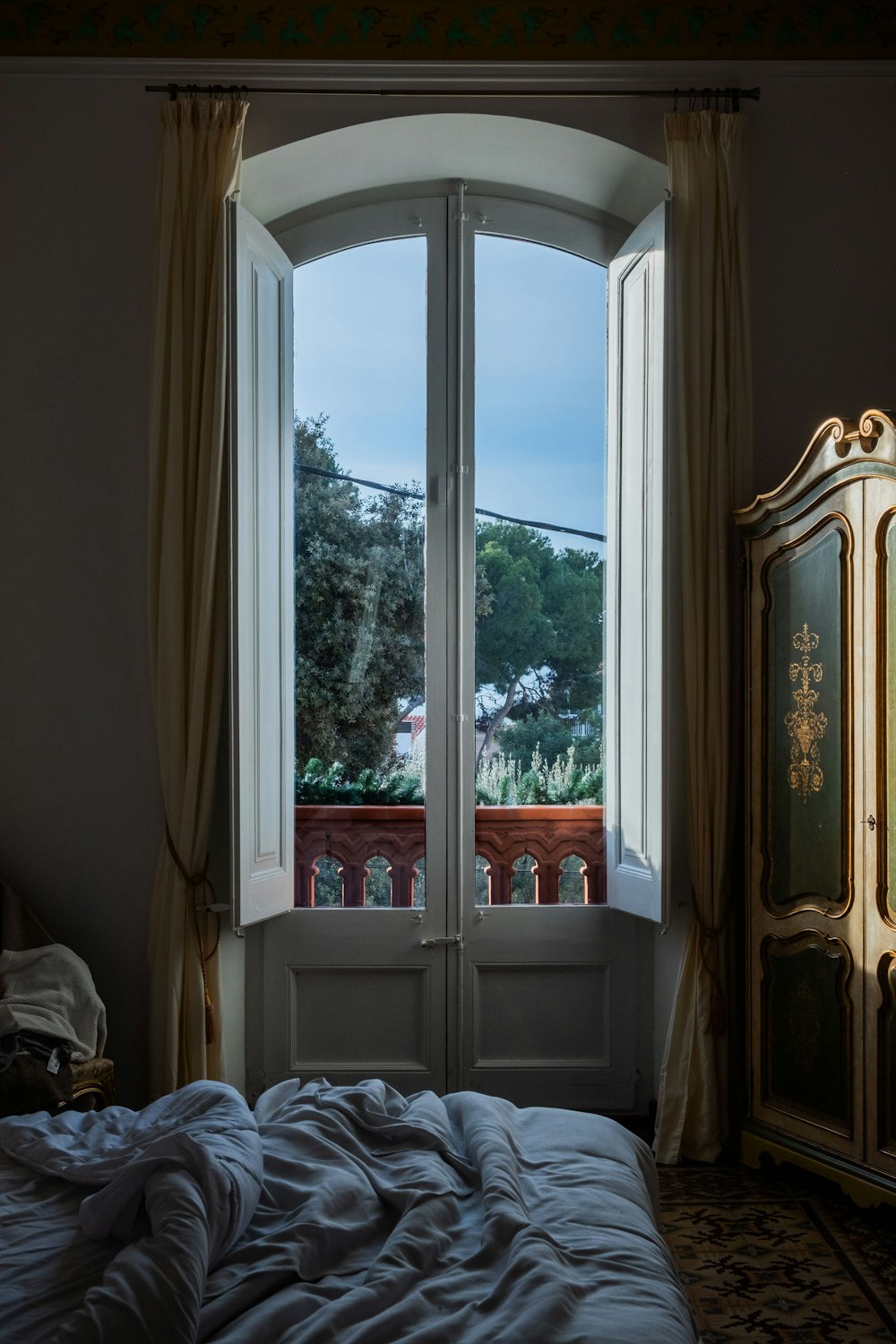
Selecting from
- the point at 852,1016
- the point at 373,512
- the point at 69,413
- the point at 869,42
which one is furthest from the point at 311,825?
the point at 869,42

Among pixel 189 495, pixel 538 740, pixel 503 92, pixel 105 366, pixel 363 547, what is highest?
pixel 503 92

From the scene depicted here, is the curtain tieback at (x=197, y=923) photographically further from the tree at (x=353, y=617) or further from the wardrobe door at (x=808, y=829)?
the wardrobe door at (x=808, y=829)

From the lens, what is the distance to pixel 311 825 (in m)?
3.41

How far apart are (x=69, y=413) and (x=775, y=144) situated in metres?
2.30

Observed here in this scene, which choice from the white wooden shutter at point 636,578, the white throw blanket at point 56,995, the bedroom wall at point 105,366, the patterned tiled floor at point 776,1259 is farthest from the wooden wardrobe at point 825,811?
the white throw blanket at point 56,995

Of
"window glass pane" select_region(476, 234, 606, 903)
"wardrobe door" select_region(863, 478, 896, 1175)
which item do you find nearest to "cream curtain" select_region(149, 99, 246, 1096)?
"window glass pane" select_region(476, 234, 606, 903)

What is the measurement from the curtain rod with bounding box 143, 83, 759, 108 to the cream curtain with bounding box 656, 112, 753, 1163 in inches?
3.0

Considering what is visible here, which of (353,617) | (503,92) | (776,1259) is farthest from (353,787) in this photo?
Result: (503,92)

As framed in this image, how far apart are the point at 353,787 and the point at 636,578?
1147mm

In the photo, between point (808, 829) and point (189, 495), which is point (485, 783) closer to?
point (808, 829)

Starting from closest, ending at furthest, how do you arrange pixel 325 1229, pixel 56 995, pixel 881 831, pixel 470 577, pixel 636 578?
pixel 325 1229, pixel 881 831, pixel 56 995, pixel 636 578, pixel 470 577

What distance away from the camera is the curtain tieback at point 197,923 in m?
2.99

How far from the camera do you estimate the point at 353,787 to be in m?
3.42

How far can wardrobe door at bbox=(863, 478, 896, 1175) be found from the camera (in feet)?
8.16
